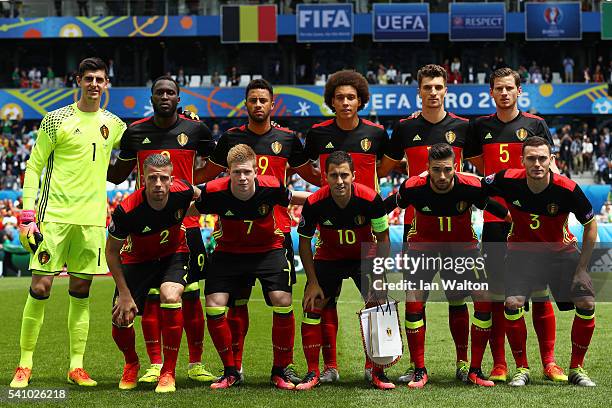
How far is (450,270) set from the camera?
722 cm

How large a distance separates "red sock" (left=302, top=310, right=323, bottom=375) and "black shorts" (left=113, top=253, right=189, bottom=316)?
1.06 m

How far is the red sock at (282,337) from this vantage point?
7125 mm

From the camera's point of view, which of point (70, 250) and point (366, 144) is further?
point (366, 144)

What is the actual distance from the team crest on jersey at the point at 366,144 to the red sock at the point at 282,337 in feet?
5.26

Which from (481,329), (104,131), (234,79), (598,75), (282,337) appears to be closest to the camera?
(282,337)

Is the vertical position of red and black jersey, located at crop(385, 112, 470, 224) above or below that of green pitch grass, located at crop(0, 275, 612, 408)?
above

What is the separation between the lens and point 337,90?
766 cm

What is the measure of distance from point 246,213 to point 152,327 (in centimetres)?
128

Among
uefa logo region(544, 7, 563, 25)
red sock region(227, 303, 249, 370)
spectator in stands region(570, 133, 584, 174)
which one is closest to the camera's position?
red sock region(227, 303, 249, 370)

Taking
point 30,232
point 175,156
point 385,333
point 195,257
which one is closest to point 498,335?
point 385,333

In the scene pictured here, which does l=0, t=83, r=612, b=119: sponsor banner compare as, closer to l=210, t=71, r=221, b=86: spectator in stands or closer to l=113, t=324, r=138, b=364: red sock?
l=210, t=71, r=221, b=86: spectator in stands

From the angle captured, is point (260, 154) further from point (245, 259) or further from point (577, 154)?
point (577, 154)

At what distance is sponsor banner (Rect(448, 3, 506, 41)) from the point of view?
35.7 metres

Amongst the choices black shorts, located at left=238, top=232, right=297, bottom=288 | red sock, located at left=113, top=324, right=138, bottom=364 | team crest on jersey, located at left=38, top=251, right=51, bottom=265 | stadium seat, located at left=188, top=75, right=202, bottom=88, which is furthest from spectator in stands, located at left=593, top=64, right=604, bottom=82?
team crest on jersey, located at left=38, top=251, right=51, bottom=265
